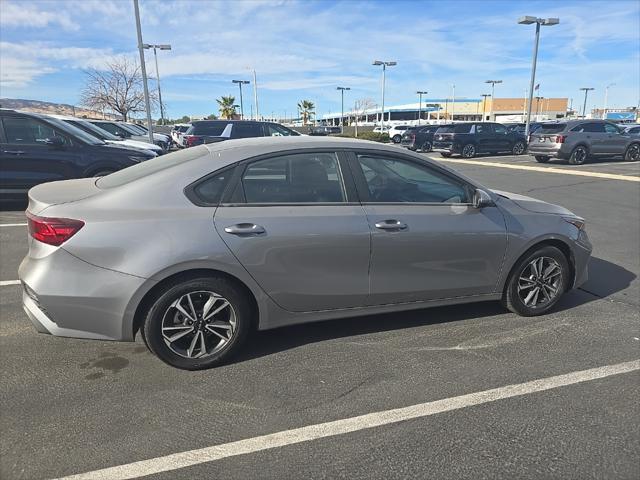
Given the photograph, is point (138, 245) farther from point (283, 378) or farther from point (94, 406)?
point (283, 378)

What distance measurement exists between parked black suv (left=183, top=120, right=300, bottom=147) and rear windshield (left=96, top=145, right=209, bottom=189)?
438 inches

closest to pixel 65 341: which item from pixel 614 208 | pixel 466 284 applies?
pixel 466 284

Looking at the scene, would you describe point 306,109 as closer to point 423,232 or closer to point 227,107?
point 227,107

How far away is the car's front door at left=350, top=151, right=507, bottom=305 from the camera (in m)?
3.51

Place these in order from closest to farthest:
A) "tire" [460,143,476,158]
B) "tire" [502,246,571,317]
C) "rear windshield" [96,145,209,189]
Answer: "rear windshield" [96,145,209,189] < "tire" [502,246,571,317] < "tire" [460,143,476,158]

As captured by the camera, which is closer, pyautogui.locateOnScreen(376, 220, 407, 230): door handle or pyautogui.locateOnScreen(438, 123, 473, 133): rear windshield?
pyautogui.locateOnScreen(376, 220, 407, 230): door handle

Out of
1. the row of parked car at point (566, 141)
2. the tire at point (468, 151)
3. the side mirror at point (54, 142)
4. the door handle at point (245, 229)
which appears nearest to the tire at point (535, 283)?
the door handle at point (245, 229)

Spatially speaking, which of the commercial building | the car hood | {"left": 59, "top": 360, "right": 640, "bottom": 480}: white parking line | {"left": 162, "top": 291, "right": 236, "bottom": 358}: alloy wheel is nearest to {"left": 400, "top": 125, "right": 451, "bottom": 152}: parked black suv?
the car hood

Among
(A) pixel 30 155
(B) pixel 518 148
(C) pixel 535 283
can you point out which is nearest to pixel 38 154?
(A) pixel 30 155

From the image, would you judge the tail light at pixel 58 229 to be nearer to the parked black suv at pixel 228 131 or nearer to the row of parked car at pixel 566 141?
the parked black suv at pixel 228 131

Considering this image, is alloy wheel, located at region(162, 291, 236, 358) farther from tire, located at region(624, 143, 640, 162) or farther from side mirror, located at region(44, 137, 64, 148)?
tire, located at region(624, 143, 640, 162)

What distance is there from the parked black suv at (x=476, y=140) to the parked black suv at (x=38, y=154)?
58.8 ft

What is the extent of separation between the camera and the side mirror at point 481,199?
3.72m

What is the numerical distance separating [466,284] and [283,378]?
5.57 ft
